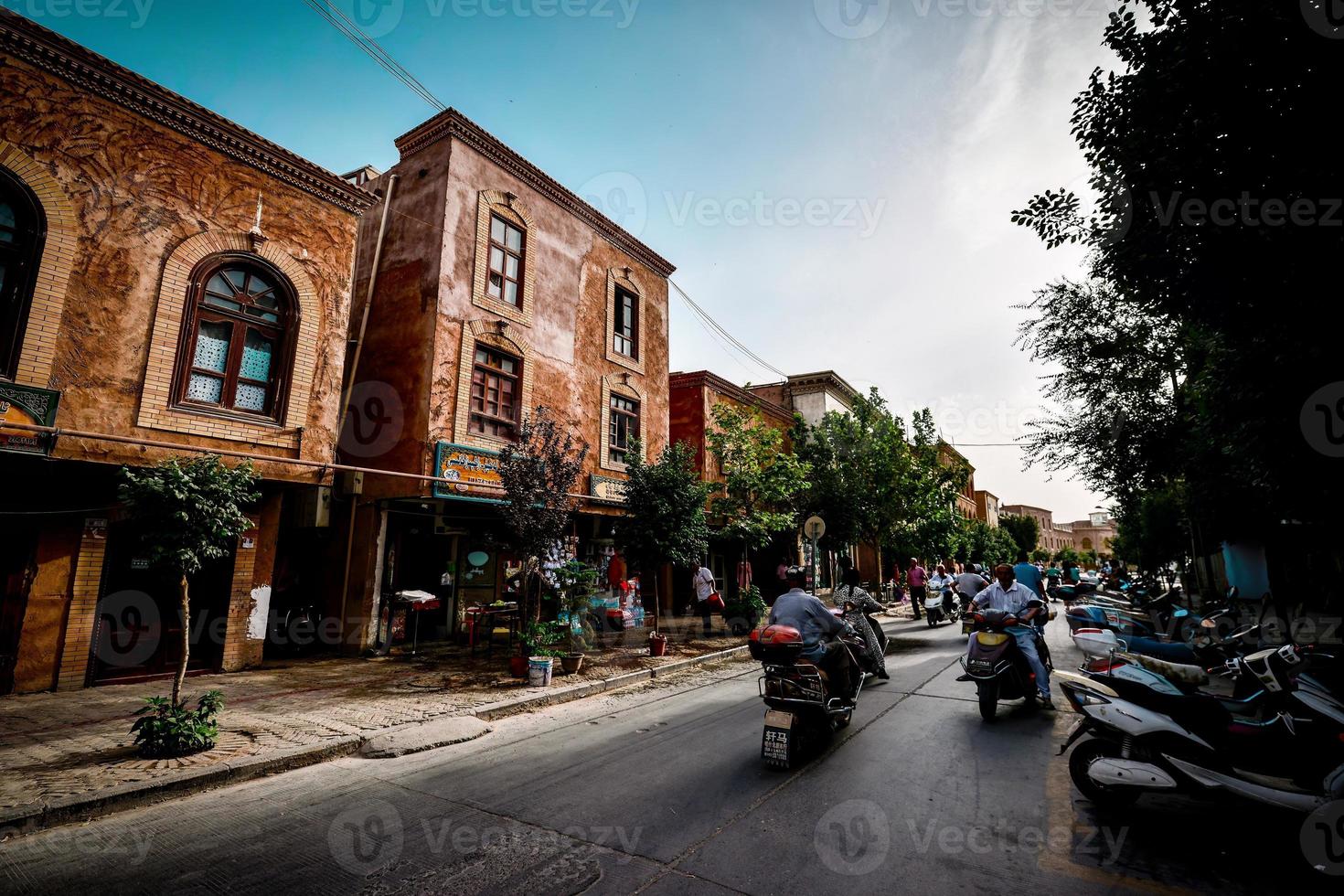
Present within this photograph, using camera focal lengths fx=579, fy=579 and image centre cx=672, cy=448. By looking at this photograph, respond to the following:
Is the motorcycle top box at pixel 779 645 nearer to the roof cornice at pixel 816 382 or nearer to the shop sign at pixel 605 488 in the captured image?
the shop sign at pixel 605 488

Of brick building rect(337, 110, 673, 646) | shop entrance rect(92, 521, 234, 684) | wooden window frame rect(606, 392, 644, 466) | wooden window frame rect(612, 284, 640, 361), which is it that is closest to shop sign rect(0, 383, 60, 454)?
shop entrance rect(92, 521, 234, 684)

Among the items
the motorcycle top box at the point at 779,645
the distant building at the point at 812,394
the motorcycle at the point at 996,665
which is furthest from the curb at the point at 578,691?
the distant building at the point at 812,394

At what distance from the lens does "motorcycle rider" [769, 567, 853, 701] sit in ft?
19.2

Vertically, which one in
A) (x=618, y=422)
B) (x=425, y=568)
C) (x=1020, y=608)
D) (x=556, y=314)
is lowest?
(x=1020, y=608)

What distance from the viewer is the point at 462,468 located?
12188 mm

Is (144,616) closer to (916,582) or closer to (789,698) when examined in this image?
(789,698)

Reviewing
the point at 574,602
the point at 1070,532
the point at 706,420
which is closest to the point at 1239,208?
the point at 574,602

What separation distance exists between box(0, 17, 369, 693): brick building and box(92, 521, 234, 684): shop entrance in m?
0.03

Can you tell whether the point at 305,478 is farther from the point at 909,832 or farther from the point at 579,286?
the point at 909,832

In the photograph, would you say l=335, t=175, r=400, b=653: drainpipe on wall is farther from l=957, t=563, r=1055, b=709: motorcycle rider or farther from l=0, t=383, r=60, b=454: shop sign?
l=957, t=563, r=1055, b=709: motorcycle rider

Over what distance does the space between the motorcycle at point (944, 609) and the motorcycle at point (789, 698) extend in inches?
545

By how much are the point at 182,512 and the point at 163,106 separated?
7.85 metres

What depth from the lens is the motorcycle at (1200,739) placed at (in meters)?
3.84

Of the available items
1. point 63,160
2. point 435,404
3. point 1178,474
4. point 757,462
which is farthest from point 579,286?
point 1178,474
